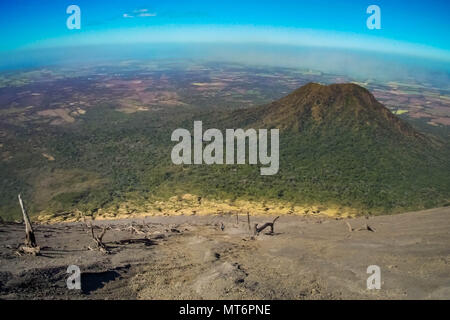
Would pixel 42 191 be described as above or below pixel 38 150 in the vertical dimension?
below

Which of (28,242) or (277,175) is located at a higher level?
(28,242)

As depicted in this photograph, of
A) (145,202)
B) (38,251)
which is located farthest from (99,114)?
(38,251)

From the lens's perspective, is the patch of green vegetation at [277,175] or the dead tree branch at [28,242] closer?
the dead tree branch at [28,242]

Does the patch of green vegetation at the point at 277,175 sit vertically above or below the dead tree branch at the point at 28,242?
below

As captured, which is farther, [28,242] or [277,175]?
[277,175]

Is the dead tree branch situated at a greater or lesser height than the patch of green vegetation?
greater

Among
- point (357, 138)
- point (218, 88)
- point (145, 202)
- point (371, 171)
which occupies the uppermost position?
point (218, 88)

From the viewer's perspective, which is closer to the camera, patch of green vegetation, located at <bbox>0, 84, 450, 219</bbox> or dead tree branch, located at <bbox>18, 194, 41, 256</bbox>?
dead tree branch, located at <bbox>18, 194, 41, 256</bbox>
